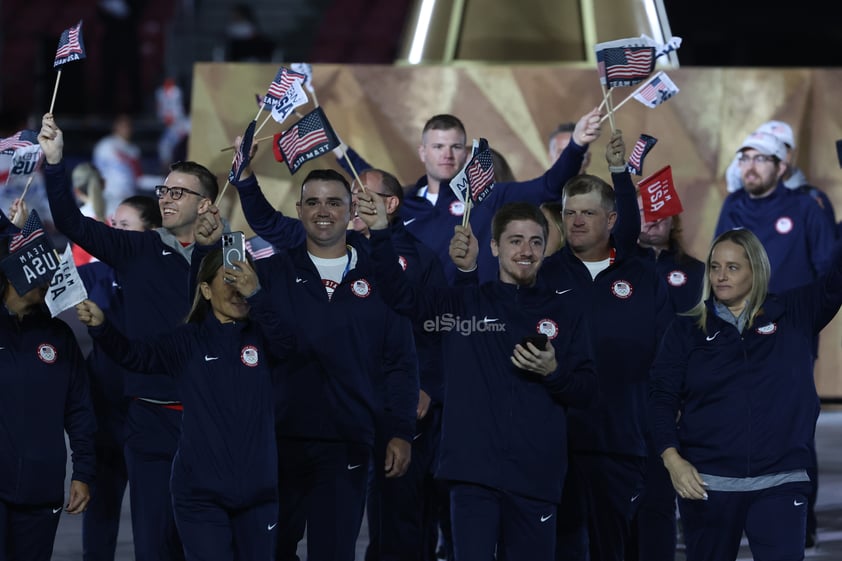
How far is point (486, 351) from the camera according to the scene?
22.6ft

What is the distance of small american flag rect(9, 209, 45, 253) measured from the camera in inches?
267

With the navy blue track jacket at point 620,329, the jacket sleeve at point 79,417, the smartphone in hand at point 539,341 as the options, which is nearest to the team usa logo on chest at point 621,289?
the navy blue track jacket at point 620,329

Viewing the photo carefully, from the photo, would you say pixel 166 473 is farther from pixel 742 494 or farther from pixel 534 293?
pixel 742 494

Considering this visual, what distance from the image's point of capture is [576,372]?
6.84m

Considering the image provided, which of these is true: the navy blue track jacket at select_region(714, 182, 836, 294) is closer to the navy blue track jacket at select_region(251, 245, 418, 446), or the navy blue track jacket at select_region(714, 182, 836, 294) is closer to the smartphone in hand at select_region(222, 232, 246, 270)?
the navy blue track jacket at select_region(251, 245, 418, 446)

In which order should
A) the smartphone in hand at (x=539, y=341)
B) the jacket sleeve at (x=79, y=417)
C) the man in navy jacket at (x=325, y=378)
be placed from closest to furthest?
the smartphone in hand at (x=539, y=341) → the jacket sleeve at (x=79, y=417) → the man in navy jacket at (x=325, y=378)

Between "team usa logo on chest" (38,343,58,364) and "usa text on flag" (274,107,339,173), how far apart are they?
146 centimetres

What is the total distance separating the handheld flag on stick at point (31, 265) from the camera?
6672 millimetres

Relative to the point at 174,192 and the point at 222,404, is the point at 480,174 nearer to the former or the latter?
the point at 174,192

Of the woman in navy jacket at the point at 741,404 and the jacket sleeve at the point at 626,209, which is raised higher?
the jacket sleeve at the point at 626,209

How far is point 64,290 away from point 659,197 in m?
3.20

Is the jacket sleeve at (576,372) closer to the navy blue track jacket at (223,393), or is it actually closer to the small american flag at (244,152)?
the navy blue track jacket at (223,393)

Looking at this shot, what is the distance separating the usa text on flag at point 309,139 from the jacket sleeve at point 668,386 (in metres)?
1.81

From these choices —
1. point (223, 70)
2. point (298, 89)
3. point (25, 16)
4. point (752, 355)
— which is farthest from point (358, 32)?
point (752, 355)
